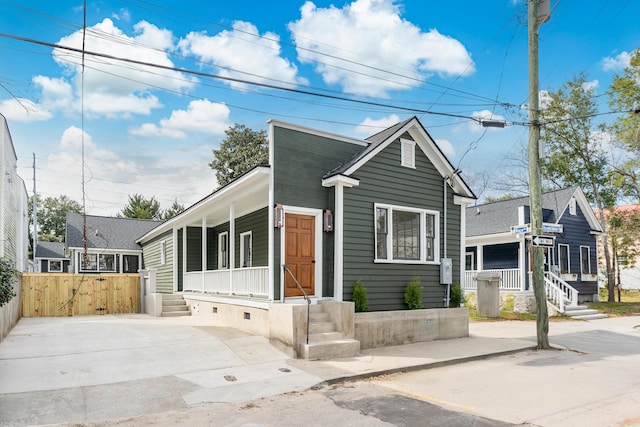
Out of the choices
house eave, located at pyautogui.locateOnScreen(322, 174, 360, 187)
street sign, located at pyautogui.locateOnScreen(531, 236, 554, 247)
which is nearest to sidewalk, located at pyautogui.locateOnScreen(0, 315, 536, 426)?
street sign, located at pyautogui.locateOnScreen(531, 236, 554, 247)

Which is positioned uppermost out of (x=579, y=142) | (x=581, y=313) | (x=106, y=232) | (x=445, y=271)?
(x=579, y=142)

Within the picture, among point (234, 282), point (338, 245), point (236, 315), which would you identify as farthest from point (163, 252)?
point (338, 245)

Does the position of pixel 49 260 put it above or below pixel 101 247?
below

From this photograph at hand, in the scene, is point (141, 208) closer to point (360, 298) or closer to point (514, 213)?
point (514, 213)

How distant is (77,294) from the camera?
53.9 feet

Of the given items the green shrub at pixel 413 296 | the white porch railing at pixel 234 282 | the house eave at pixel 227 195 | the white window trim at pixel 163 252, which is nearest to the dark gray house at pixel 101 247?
the white window trim at pixel 163 252

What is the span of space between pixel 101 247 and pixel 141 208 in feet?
82.4

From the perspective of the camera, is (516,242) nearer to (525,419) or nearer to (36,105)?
(525,419)

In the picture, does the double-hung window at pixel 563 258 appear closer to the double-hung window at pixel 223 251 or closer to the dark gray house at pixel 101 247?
the double-hung window at pixel 223 251

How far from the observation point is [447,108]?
12742mm

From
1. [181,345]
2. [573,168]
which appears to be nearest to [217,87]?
[181,345]

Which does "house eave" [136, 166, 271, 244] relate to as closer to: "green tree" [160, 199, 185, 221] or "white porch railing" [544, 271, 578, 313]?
"white porch railing" [544, 271, 578, 313]

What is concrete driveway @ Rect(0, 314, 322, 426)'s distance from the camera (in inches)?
247

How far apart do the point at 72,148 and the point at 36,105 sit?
12.3 m
